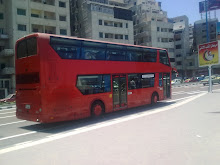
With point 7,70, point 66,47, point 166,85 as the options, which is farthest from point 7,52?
point 66,47

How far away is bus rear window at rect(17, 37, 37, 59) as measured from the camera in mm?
8359

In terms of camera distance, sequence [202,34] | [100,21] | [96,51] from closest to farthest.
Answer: [96,51] → [100,21] → [202,34]

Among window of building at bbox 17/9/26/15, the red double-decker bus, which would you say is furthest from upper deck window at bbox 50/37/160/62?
window of building at bbox 17/9/26/15

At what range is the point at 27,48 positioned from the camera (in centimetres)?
874

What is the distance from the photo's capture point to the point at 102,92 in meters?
10.6

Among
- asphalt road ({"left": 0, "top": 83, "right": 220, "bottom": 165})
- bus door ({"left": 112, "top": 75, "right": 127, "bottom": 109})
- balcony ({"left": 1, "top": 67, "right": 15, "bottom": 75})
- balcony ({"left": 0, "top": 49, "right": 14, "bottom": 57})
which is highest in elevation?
balcony ({"left": 0, "top": 49, "right": 14, "bottom": 57})

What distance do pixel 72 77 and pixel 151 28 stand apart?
52843mm

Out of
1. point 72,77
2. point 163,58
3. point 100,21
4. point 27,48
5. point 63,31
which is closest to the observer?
point 27,48

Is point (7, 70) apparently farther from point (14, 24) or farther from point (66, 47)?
point (66, 47)

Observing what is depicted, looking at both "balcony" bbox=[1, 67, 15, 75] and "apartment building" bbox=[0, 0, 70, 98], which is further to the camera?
"apartment building" bbox=[0, 0, 70, 98]

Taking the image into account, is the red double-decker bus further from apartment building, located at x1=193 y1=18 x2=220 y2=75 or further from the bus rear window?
apartment building, located at x1=193 y1=18 x2=220 y2=75

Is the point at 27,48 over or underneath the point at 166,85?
over

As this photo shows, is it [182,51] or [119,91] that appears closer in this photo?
[119,91]

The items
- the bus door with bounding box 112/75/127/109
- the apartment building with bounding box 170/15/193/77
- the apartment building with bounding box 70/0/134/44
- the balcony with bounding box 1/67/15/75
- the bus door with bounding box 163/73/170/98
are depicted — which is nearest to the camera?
the bus door with bounding box 112/75/127/109
